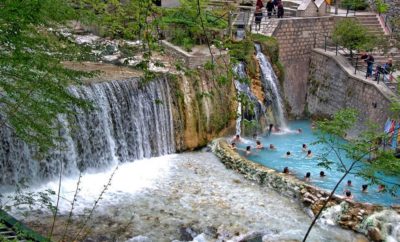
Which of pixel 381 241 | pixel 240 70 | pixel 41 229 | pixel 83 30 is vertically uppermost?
pixel 83 30

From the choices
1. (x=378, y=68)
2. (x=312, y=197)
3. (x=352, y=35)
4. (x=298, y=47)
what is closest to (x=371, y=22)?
(x=298, y=47)

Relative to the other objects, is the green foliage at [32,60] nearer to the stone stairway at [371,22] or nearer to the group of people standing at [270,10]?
the group of people standing at [270,10]

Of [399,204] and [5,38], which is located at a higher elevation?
[5,38]

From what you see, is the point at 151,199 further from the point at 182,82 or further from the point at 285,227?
the point at 182,82

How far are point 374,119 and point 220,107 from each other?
5330 mm

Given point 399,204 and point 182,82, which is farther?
point 182,82

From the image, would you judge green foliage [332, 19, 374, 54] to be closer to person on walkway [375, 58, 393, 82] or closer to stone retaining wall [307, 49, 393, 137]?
stone retaining wall [307, 49, 393, 137]

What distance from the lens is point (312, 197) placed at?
1371 cm

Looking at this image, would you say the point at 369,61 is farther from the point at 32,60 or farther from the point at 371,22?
the point at 32,60

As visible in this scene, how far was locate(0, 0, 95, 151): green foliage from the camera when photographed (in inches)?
278

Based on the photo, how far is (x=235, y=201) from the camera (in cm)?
1338

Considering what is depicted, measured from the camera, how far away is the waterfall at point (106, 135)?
13141 millimetres

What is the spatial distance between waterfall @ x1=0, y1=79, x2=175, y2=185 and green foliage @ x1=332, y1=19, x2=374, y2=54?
300 inches

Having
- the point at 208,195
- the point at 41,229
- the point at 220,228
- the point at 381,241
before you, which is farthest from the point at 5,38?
the point at 381,241
